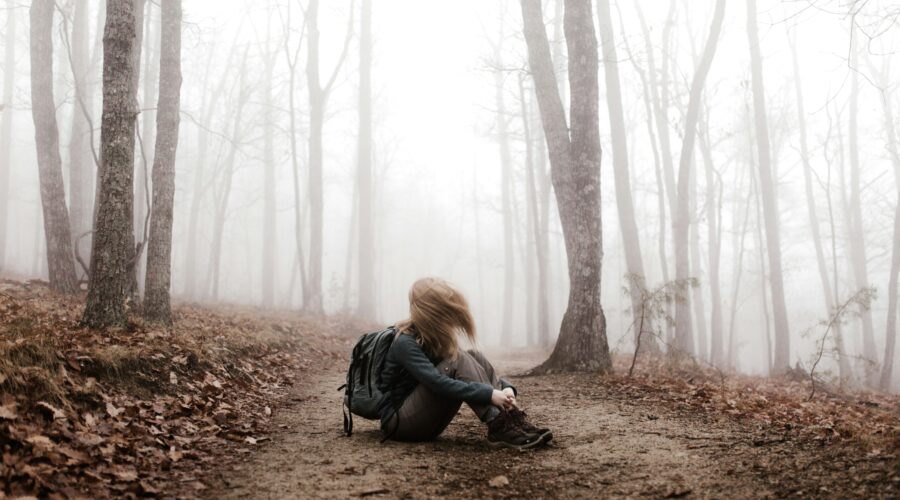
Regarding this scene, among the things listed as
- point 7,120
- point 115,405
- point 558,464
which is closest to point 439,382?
point 558,464

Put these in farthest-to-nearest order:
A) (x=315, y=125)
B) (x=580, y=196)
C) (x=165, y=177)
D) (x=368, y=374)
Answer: (x=315, y=125) < (x=580, y=196) < (x=165, y=177) < (x=368, y=374)

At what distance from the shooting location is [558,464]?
3.91 meters

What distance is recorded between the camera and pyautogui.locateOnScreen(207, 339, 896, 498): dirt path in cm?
336

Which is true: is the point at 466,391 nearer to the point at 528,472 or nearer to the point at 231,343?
the point at 528,472

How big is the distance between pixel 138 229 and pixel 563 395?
1659cm

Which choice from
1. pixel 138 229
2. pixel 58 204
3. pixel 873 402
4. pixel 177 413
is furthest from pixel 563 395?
pixel 138 229

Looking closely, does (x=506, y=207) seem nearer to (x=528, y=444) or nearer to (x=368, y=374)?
(x=368, y=374)

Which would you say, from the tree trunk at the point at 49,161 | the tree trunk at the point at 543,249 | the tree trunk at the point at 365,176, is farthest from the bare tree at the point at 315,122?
the tree trunk at the point at 49,161

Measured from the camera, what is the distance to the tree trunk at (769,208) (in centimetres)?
1508

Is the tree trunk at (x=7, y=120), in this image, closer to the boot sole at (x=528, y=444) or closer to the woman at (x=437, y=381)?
the woman at (x=437, y=381)

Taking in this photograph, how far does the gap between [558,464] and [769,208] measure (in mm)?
15896

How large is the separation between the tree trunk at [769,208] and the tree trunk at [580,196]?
8843 mm

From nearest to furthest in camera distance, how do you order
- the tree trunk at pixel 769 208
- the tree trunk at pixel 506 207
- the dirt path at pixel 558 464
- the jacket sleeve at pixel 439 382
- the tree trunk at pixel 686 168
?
the dirt path at pixel 558 464 → the jacket sleeve at pixel 439 382 → the tree trunk at pixel 686 168 → the tree trunk at pixel 769 208 → the tree trunk at pixel 506 207

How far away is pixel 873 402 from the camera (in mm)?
9078
